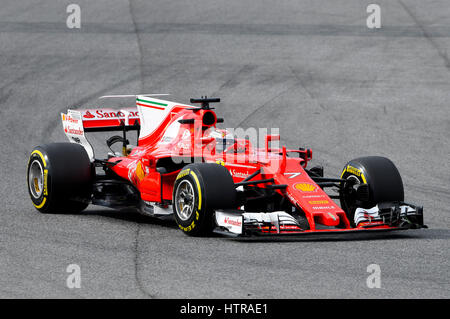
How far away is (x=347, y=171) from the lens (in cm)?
1064

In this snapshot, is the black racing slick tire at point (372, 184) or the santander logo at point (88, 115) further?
the santander logo at point (88, 115)

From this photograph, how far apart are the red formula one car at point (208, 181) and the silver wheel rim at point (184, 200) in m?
0.01

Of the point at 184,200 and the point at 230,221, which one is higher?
the point at 184,200

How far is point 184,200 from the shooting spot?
9672 mm

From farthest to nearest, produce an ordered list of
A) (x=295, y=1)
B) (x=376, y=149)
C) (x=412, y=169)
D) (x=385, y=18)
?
(x=295, y=1), (x=385, y=18), (x=376, y=149), (x=412, y=169)

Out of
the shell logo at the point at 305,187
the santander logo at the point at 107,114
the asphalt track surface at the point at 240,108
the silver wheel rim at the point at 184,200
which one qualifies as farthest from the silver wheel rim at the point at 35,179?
the shell logo at the point at 305,187

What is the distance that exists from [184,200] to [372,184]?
7.42ft

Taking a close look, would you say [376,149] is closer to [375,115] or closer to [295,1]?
[375,115]

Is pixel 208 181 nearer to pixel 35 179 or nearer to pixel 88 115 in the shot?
pixel 35 179

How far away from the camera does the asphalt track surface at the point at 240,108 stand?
764 centimetres

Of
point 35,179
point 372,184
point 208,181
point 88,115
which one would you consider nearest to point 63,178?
point 35,179

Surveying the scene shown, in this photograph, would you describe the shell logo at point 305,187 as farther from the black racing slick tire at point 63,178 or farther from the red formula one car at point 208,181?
the black racing slick tire at point 63,178

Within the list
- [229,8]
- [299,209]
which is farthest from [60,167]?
[229,8]

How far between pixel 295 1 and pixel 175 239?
805 inches
